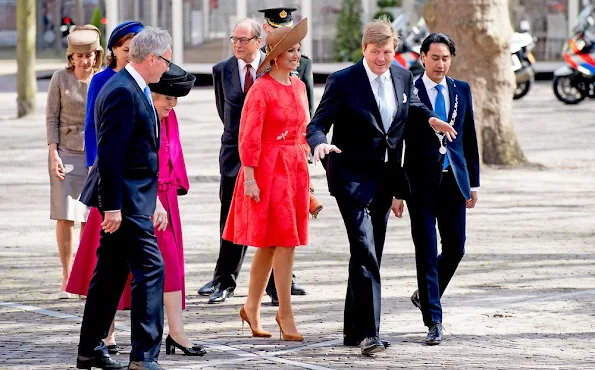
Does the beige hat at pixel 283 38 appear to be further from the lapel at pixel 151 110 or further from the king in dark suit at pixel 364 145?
the lapel at pixel 151 110

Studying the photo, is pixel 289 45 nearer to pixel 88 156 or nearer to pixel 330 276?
pixel 88 156

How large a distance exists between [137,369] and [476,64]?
1123 centimetres

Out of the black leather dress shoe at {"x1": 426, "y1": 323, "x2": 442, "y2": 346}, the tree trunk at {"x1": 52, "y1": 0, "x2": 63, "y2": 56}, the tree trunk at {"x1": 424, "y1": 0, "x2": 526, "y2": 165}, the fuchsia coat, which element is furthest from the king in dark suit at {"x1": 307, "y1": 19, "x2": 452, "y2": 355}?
the tree trunk at {"x1": 52, "y1": 0, "x2": 63, "y2": 56}

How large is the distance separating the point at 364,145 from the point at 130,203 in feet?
4.96

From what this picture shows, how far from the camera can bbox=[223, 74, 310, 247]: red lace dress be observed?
7.65 meters

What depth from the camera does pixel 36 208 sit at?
13.4 m

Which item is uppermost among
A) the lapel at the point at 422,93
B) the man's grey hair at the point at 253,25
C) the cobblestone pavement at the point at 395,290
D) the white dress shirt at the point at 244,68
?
the man's grey hair at the point at 253,25

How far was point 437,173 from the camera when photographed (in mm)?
7602

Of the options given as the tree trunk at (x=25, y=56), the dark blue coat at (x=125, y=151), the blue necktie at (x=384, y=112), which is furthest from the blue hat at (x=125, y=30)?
the tree trunk at (x=25, y=56)

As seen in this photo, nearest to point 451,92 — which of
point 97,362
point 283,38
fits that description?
point 283,38

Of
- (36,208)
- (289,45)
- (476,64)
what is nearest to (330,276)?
(289,45)

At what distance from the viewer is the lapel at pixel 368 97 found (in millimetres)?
7348

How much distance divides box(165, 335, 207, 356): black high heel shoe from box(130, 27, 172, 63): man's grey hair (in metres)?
1.63

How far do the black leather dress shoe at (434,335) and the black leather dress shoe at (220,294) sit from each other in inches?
73.3
